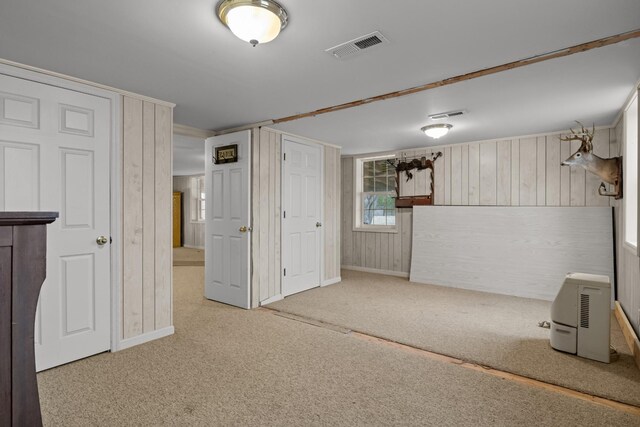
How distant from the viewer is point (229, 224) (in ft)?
14.1

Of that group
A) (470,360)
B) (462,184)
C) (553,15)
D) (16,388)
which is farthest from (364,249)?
(16,388)

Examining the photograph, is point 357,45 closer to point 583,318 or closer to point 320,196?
point 583,318

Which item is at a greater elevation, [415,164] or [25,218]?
[415,164]

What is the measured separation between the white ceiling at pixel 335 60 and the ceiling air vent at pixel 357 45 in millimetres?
53

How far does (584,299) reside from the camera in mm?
2787

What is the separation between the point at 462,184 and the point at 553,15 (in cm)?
372

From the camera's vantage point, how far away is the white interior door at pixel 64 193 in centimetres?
242

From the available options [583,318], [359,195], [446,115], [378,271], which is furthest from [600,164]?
[359,195]

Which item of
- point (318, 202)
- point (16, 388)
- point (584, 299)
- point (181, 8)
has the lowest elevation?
point (584, 299)

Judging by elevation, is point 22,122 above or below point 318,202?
above

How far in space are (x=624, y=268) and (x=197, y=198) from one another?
9.15m

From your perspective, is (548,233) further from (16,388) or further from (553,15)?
(16,388)

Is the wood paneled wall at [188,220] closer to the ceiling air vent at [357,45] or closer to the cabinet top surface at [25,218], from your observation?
the ceiling air vent at [357,45]

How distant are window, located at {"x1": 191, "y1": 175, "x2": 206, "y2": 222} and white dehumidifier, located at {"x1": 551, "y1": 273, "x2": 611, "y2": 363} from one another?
8.68 metres
